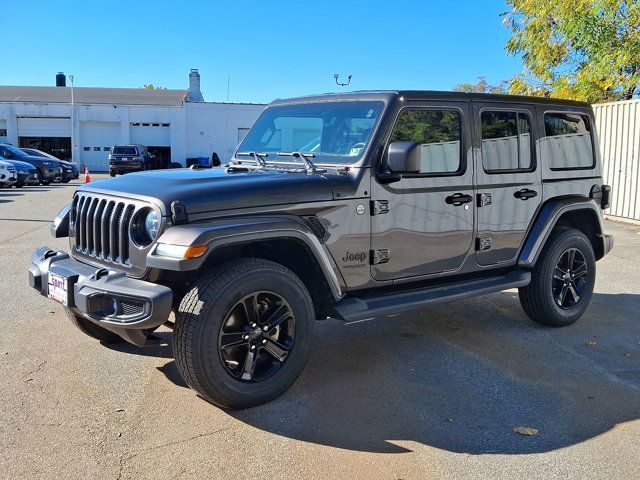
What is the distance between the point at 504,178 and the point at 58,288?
3.56 m

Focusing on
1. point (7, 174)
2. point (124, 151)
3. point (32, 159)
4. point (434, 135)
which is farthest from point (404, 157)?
point (124, 151)

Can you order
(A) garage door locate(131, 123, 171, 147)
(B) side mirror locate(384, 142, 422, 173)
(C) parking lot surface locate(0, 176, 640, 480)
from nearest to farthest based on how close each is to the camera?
(C) parking lot surface locate(0, 176, 640, 480)
(B) side mirror locate(384, 142, 422, 173)
(A) garage door locate(131, 123, 171, 147)

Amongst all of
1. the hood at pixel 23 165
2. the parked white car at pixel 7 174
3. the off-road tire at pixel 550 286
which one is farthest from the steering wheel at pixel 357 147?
the hood at pixel 23 165

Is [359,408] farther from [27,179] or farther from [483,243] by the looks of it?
[27,179]

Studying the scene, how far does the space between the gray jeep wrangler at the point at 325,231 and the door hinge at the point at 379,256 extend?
0.01m

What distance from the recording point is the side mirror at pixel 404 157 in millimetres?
4148

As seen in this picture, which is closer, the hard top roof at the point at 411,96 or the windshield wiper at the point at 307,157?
the windshield wiper at the point at 307,157

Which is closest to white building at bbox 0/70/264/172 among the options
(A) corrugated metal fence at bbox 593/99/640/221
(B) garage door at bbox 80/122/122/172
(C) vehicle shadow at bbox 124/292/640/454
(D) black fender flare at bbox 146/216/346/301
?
(B) garage door at bbox 80/122/122/172

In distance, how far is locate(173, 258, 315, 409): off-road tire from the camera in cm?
356

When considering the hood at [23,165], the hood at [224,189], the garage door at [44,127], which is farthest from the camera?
the garage door at [44,127]

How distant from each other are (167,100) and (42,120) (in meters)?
8.84

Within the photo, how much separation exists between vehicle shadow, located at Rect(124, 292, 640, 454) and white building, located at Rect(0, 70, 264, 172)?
124 ft

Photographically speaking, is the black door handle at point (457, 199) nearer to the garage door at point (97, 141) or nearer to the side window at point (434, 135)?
the side window at point (434, 135)

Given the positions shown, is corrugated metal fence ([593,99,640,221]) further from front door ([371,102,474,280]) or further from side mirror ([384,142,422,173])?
side mirror ([384,142,422,173])
